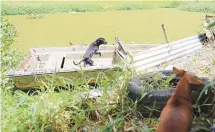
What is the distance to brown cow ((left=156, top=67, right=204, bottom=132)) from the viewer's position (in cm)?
136

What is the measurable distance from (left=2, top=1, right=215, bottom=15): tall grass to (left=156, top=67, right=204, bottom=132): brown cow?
916 centimetres

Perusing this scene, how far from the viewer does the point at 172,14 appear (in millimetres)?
10539

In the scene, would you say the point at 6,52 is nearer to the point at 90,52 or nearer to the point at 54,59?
→ the point at 54,59

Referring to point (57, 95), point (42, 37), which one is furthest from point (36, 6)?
point (57, 95)

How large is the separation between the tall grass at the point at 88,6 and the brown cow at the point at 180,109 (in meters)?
9.16

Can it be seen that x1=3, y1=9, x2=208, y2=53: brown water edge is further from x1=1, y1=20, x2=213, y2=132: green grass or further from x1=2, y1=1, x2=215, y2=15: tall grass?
x1=1, y1=20, x2=213, y2=132: green grass

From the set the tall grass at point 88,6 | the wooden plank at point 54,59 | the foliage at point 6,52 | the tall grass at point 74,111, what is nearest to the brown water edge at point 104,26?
the tall grass at point 88,6

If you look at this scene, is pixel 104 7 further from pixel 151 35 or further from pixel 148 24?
pixel 151 35

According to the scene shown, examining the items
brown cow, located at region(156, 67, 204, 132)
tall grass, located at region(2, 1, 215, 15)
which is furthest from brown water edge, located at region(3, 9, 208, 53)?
brown cow, located at region(156, 67, 204, 132)

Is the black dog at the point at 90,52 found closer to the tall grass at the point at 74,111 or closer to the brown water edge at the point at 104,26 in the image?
the brown water edge at the point at 104,26

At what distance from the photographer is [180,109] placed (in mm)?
1444

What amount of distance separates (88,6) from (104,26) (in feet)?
6.64

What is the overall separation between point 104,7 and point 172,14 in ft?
6.81

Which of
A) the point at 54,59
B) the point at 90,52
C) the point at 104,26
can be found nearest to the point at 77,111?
the point at 90,52
